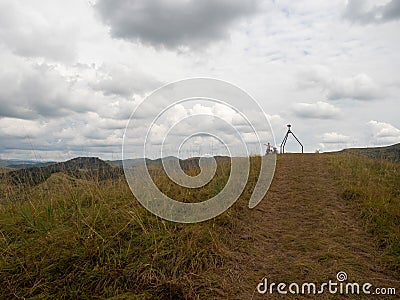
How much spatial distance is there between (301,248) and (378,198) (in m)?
2.65

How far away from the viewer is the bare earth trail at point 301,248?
393 cm

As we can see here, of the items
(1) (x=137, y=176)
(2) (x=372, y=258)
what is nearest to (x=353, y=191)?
(2) (x=372, y=258)

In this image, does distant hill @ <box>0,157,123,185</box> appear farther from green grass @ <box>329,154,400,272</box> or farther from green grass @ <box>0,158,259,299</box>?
green grass @ <box>329,154,400,272</box>

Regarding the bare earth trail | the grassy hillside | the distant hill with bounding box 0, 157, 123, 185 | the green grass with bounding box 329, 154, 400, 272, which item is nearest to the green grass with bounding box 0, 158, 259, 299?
the grassy hillside

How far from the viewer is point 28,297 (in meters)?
3.56

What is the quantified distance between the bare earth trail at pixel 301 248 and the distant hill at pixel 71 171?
3.31 meters

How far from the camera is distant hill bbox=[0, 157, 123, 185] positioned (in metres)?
6.80

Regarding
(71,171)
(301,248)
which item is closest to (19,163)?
(71,171)

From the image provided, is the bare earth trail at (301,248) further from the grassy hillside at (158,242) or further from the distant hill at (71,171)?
the distant hill at (71,171)

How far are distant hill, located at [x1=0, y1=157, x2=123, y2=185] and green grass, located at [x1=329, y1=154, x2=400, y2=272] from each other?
5.26 metres

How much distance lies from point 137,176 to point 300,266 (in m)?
4.35

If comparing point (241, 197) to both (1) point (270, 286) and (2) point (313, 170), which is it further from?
(2) point (313, 170)

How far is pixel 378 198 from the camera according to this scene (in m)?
6.38

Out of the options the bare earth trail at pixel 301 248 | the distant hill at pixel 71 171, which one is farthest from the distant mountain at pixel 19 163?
the bare earth trail at pixel 301 248
